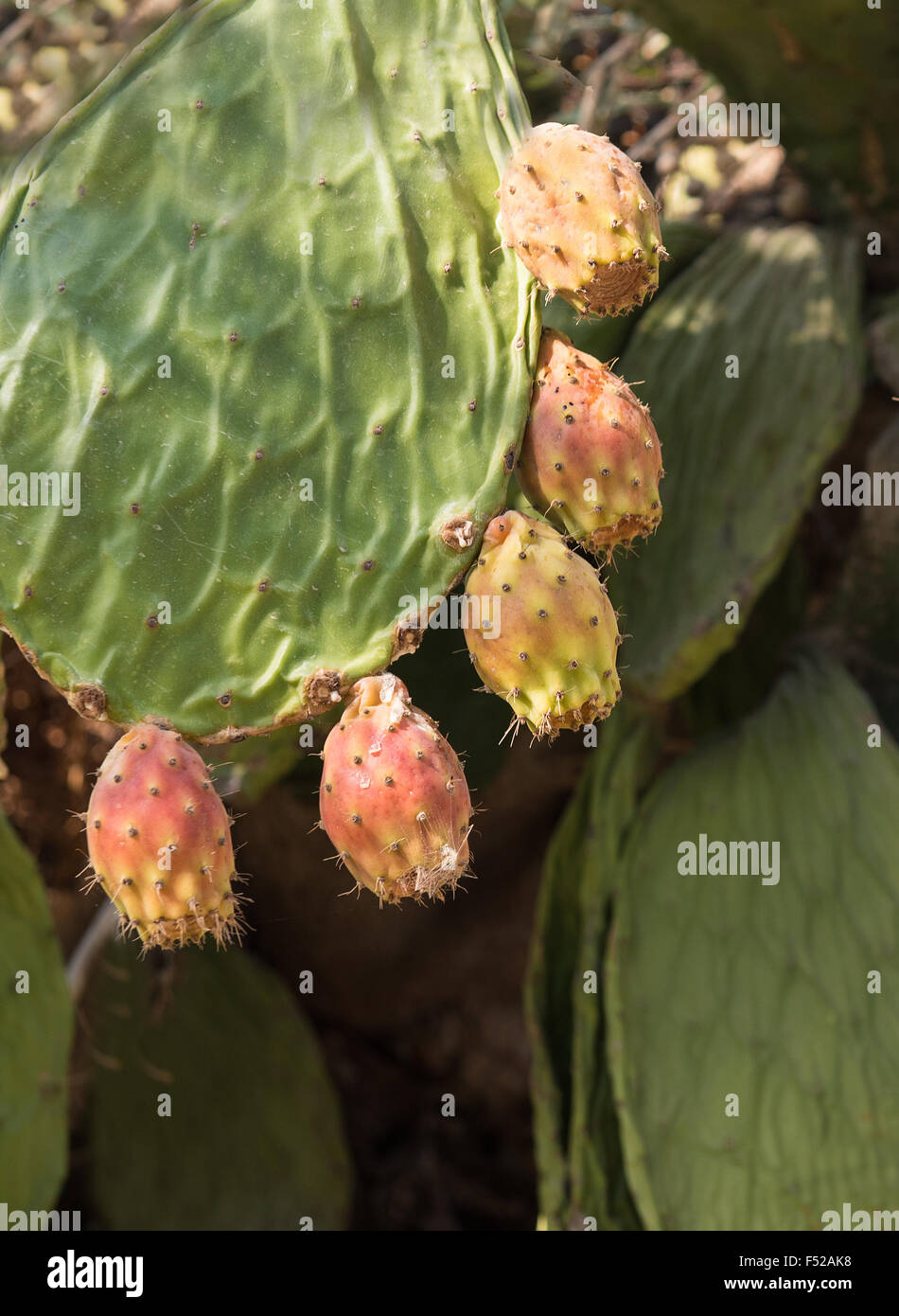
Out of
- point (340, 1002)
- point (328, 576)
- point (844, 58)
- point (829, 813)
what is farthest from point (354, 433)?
point (340, 1002)

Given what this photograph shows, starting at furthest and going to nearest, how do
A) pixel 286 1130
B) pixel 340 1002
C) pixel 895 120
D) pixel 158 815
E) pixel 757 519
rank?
pixel 340 1002 → pixel 286 1130 → pixel 895 120 → pixel 757 519 → pixel 158 815

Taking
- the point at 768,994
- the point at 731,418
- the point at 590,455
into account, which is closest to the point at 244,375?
the point at 590,455

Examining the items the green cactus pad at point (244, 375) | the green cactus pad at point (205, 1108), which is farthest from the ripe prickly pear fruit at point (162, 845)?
the green cactus pad at point (205, 1108)

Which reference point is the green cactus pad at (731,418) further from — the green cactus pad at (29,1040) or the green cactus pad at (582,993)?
the green cactus pad at (29,1040)

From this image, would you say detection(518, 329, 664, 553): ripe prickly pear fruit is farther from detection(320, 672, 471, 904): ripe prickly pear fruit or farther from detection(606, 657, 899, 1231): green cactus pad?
detection(606, 657, 899, 1231): green cactus pad

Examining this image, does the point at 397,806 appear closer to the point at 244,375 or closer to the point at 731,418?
the point at 244,375

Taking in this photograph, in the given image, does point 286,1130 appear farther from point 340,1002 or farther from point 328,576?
point 328,576
